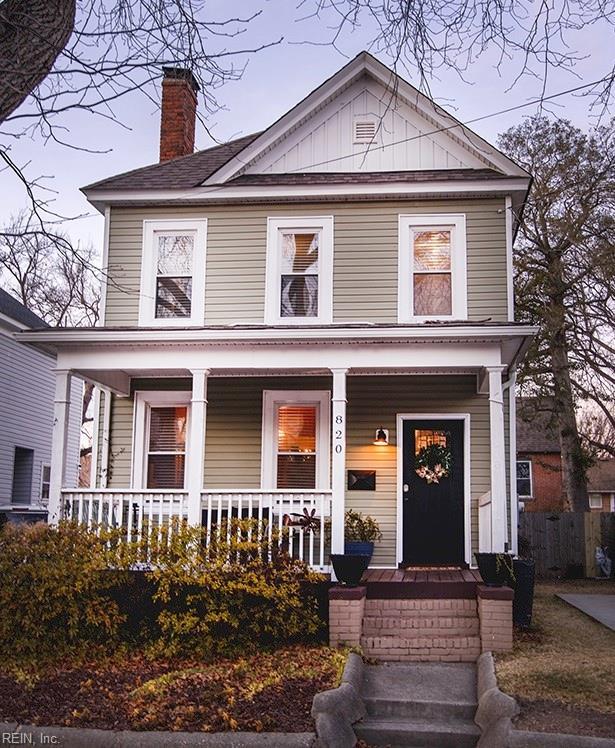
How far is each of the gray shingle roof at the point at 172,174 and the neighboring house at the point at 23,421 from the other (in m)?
6.19

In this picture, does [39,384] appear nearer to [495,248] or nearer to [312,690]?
[495,248]

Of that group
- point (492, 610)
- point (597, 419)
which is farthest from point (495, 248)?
point (597, 419)

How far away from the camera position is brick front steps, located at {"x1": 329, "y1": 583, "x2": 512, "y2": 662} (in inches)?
351

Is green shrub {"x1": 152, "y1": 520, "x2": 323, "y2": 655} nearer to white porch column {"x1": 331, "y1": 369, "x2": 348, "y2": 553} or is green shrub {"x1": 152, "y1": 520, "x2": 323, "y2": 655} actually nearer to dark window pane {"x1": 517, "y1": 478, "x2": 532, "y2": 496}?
white porch column {"x1": 331, "y1": 369, "x2": 348, "y2": 553}

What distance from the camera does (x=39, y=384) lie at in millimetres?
20859

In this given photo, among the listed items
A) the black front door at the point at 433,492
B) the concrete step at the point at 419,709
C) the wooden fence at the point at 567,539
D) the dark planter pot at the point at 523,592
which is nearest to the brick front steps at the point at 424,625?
the dark planter pot at the point at 523,592

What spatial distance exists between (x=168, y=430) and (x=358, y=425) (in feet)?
9.38

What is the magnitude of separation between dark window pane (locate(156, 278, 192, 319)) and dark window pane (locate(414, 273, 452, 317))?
337 cm

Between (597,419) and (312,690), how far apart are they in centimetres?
3003

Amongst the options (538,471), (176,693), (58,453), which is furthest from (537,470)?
(176,693)

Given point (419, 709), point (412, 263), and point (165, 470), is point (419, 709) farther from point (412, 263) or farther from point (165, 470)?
point (412, 263)

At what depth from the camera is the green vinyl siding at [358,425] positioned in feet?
39.7

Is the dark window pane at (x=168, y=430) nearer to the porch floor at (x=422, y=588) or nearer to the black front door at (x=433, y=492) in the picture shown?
the black front door at (x=433, y=492)

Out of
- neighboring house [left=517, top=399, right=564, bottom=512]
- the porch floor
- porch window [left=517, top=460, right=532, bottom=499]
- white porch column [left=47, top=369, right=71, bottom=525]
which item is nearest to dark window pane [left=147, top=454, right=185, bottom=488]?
white porch column [left=47, top=369, right=71, bottom=525]
